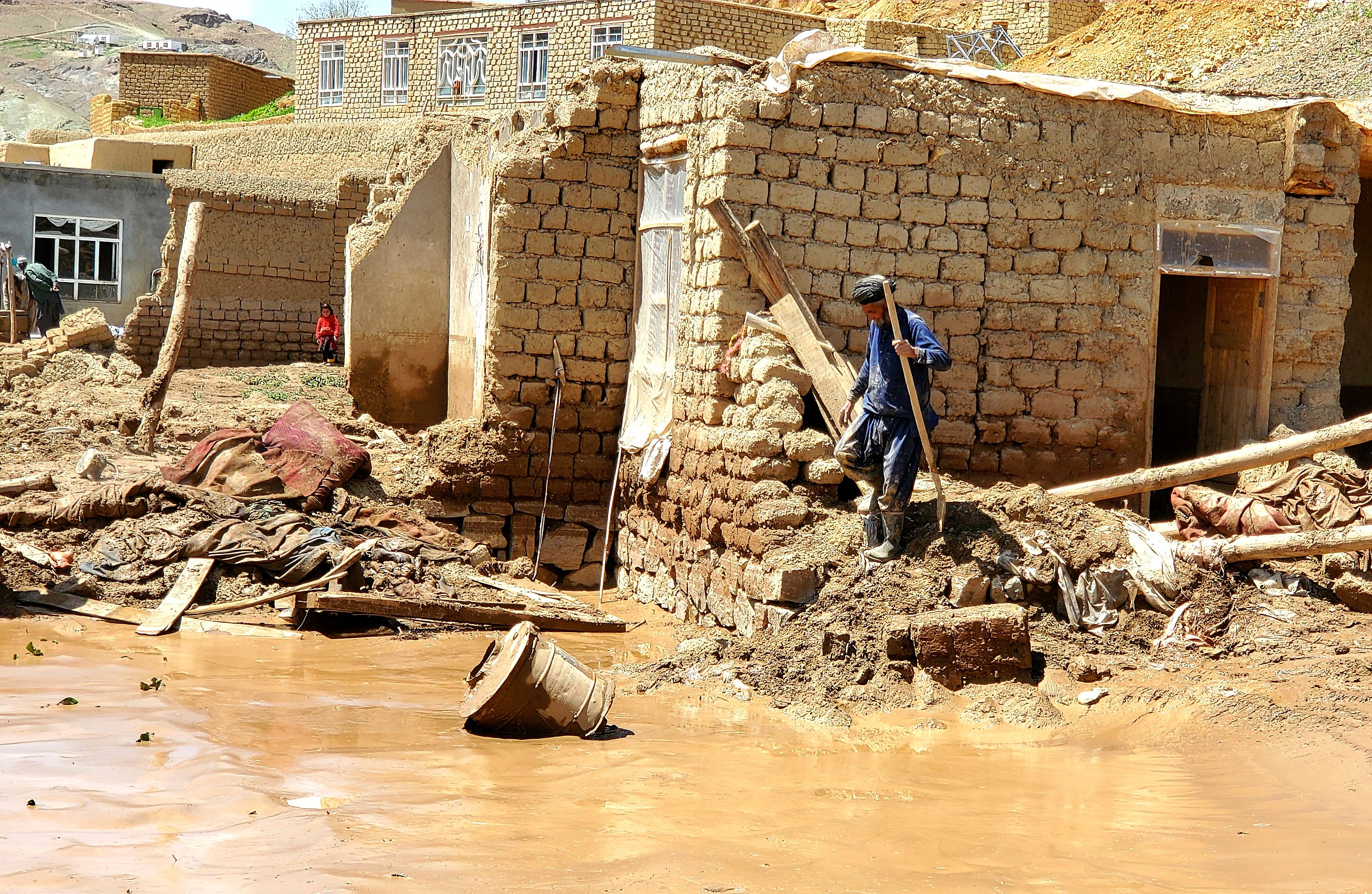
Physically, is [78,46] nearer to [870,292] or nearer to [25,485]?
[25,485]

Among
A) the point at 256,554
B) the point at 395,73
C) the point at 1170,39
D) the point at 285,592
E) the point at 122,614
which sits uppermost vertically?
the point at 395,73

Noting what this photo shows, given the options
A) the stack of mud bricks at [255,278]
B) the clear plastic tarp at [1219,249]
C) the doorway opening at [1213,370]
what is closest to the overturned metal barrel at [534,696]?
the clear plastic tarp at [1219,249]

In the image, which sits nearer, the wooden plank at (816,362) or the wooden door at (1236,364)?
the wooden plank at (816,362)

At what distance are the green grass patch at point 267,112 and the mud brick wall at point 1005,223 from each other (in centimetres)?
3479

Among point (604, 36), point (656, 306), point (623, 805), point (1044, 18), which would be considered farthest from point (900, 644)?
point (604, 36)

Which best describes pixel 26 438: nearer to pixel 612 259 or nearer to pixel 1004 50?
pixel 612 259

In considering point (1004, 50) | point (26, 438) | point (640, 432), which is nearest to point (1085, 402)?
point (640, 432)

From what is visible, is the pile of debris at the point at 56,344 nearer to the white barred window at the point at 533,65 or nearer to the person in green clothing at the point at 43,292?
the person in green clothing at the point at 43,292

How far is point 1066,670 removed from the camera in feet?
19.0

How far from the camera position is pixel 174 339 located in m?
10.7

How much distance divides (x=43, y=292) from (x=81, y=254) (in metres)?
3.15

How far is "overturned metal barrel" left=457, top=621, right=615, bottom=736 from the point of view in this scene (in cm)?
511

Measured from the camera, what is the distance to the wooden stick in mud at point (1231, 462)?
259 inches

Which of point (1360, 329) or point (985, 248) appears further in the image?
point (1360, 329)
